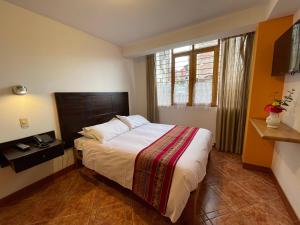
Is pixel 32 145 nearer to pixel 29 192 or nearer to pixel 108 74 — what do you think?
pixel 29 192

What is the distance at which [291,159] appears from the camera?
1.60 metres

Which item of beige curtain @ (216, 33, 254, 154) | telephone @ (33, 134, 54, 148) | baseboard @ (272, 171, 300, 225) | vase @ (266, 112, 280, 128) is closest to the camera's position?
baseboard @ (272, 171, 300, 225)

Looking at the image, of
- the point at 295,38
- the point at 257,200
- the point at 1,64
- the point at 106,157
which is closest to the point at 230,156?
the point at 257,200

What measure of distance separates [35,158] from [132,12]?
2.38m

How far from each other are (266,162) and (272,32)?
199 cm

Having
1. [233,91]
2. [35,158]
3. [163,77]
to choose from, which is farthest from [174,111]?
[35,158]

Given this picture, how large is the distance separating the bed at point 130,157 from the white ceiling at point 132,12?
1.19 metres

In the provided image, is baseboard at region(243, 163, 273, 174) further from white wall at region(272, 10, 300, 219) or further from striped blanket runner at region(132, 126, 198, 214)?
→ striped blanket runner at region(132, 126, 198, 214)

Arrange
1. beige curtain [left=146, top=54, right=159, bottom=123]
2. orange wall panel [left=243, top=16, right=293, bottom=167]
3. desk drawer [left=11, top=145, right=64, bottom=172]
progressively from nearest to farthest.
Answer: desk drawer [left=11, top=145, right=64, bottom=172] → orange wall panel [left=243, top=16, right=293, bottom=167] → beige curtain [left=146, top=54, right=159, bottom=123]

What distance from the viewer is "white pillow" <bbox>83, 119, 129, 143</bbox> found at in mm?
2202

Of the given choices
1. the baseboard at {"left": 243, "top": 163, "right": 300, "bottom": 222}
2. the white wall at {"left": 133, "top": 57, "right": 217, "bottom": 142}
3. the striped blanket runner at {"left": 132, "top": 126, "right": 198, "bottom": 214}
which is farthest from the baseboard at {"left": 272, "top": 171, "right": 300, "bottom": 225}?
the white wall at {"left": 133, "top": 57, "right": 217, "bottom": 142}

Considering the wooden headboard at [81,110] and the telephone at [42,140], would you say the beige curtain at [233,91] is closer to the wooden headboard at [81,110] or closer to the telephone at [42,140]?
the wooden headboard at [81,110]

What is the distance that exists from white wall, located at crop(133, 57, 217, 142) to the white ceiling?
1.37 m

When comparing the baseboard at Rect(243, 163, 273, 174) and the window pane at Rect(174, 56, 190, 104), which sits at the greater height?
the window pane at Rect(174, 56, 190, 104)
